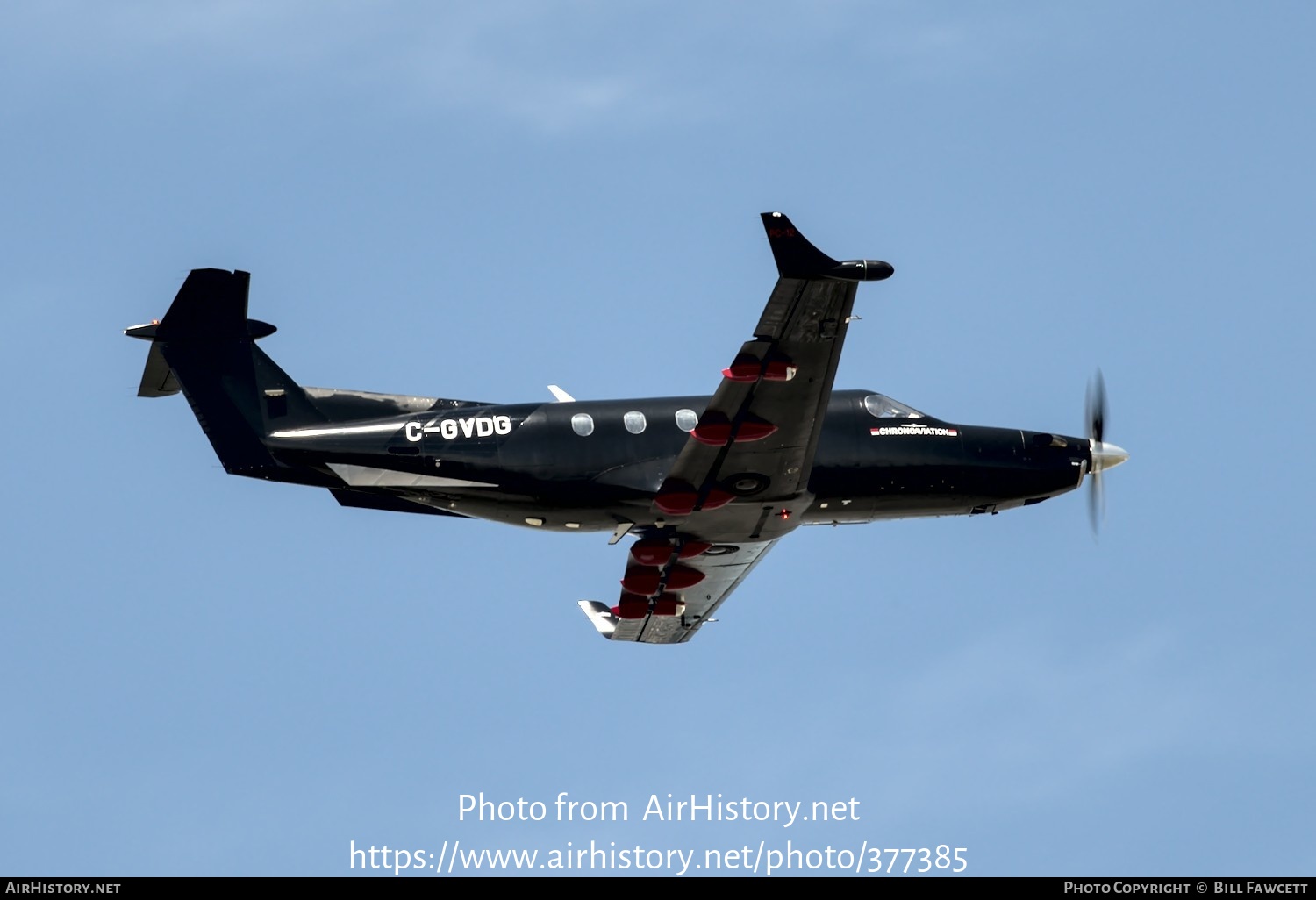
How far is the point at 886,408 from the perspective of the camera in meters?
53.6

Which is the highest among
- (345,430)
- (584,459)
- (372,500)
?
(345,430)

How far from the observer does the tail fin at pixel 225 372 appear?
5091cm

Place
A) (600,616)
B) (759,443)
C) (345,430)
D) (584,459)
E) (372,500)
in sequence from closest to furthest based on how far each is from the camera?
(759,443)
(345,430)
(584,459)
(372,500)
(600,616)

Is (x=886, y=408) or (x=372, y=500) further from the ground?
(x=886, y=408)

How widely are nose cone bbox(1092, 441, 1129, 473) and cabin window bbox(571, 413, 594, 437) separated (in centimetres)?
1378

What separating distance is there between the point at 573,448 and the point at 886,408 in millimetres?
8387

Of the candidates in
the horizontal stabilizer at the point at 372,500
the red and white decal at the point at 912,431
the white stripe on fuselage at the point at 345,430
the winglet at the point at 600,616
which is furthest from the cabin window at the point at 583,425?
the winglet at the point at 600,616

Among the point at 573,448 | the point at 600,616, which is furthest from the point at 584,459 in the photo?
the point at 600,616

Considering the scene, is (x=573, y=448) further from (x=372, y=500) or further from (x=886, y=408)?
(x=886, y=408)

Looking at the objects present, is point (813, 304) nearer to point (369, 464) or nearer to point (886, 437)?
point (886, 437)

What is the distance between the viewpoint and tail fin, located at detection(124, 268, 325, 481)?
167ft

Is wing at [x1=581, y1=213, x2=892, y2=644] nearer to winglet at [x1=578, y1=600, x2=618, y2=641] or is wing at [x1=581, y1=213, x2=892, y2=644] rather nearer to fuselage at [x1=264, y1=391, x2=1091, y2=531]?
fuselage at [x1=264, y1=391, x2=1091, y2=531]

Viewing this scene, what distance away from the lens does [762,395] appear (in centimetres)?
4800
